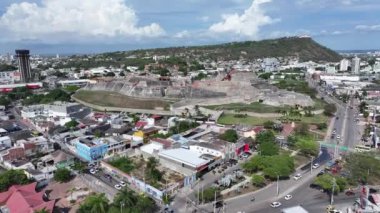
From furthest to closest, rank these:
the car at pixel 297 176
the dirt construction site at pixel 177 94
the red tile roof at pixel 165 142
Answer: the dirt construction site at pixel 177 94, the red tile roof at pixel 165 142, the car at pixel 297 176

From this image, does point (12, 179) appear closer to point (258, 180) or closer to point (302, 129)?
point (258, 180)

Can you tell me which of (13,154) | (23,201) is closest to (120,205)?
(23,201)

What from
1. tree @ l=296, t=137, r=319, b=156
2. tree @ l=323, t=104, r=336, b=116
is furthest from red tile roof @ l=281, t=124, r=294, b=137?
tree @ l=323, t=104, r=336, b=116

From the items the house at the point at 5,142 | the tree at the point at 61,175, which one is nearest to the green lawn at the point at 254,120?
the tree at the point at 61,175

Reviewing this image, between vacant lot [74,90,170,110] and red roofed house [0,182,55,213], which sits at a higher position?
vacant lot [74,90,170,110]

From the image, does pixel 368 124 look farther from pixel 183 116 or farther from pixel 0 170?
pixel 0 170

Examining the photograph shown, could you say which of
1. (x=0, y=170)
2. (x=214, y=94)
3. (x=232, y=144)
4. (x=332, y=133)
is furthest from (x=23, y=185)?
(x=214, y=94)

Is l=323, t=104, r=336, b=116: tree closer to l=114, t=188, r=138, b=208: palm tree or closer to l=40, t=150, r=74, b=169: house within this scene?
l=40, t=150, r=74, b=169: house

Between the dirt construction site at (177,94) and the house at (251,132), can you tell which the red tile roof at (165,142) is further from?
the dirt construction site at (177,94)
